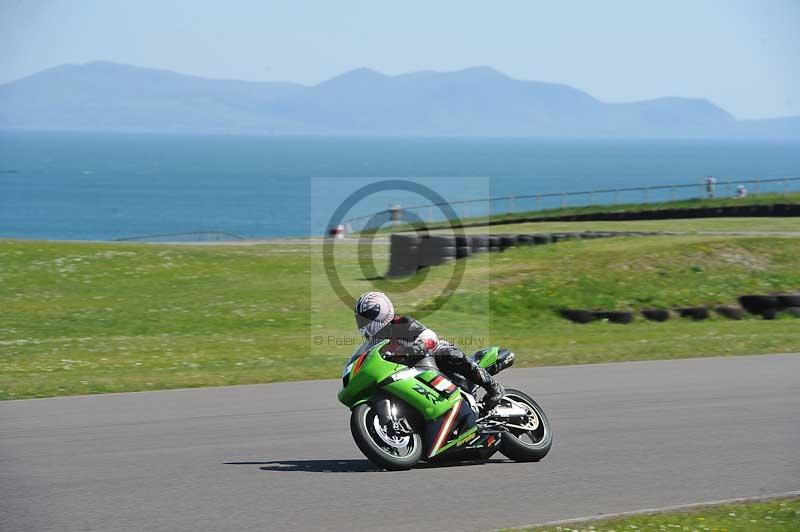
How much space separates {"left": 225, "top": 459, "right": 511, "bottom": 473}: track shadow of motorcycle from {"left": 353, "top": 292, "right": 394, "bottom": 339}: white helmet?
108 centimetres

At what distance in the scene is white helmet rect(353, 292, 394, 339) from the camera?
29.2 ft

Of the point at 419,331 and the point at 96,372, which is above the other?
the point at 419,331

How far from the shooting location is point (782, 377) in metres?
13.7

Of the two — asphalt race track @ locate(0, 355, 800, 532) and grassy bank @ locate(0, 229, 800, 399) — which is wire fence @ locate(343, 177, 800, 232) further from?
asphalt race track @ locate(0, 355, 800, 532)

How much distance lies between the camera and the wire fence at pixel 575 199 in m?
50.8

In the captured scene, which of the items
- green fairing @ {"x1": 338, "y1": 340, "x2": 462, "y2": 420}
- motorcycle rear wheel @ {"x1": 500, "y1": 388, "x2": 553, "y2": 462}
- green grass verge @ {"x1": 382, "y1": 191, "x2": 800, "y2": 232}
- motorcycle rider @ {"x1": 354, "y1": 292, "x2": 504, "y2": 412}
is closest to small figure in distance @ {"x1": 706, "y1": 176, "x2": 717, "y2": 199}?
green grass verge @ {"x1": 382, "y1": 191, "x2": 800, "y2": 232}

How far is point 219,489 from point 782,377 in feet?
27.4

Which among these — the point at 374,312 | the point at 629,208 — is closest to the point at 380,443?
the point at 374,312

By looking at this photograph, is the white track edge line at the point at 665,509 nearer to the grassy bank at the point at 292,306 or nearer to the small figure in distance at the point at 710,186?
the grassy bank at the point at 292,306

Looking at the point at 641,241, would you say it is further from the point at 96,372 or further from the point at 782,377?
the point at 96,372

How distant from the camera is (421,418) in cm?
895

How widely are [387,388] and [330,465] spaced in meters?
0.87

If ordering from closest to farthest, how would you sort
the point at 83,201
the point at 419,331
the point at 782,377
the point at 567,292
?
the point at 419,331
the point at 782,377
the point at 567,292
the point at 83,201

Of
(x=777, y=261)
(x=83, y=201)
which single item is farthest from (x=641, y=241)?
(x=83, y=201)
